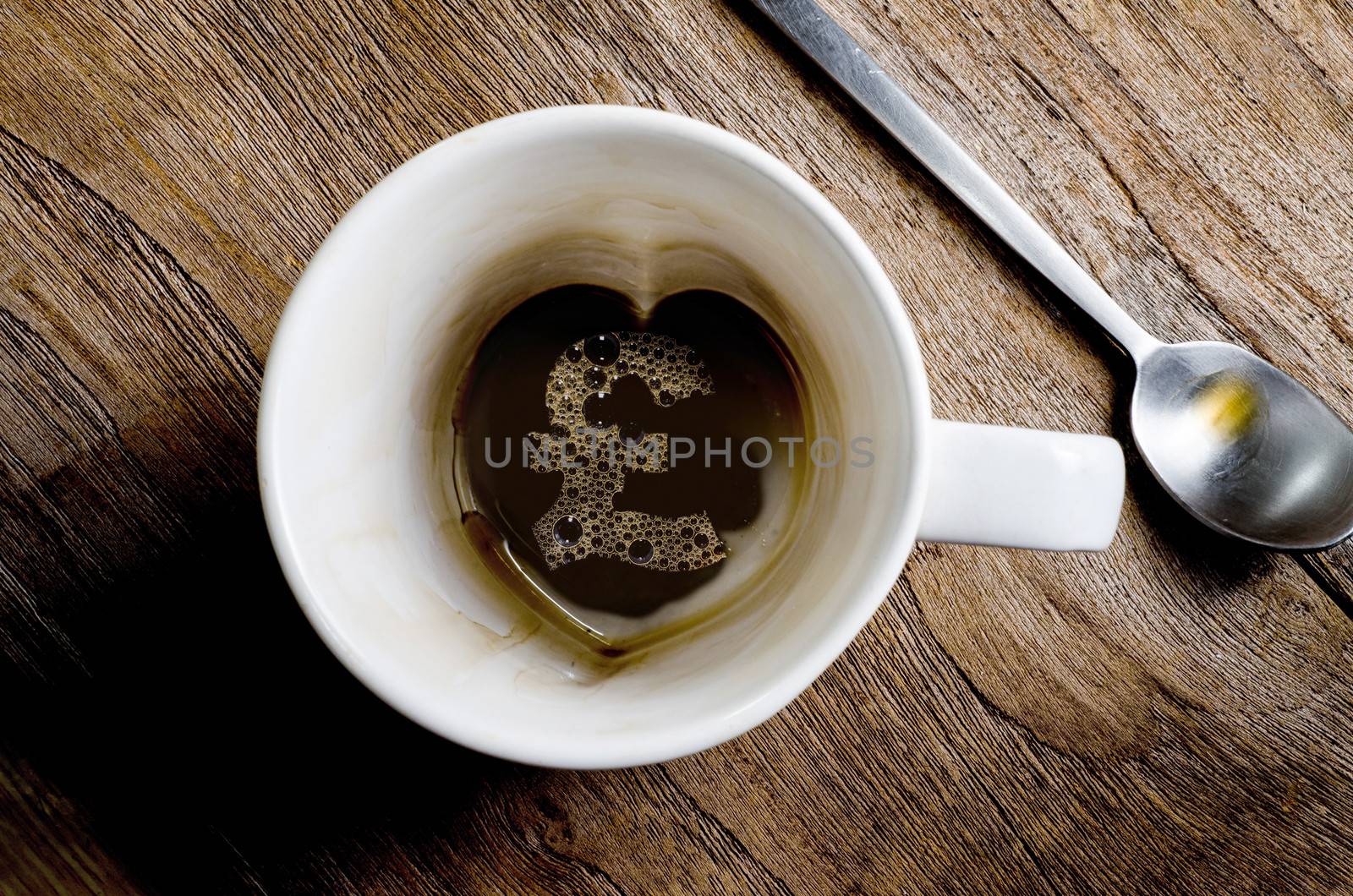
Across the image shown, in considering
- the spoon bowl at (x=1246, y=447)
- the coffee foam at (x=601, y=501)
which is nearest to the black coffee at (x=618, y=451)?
the coffee foam at (x=601, y=501)

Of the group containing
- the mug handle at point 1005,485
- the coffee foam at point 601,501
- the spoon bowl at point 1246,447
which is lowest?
the spoon bowl at point 1246,447

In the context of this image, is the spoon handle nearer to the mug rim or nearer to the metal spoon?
the metal spoon

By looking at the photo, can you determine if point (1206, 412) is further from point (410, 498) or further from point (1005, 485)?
point (410, 498)

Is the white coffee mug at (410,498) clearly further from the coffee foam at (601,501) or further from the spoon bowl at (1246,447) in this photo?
the spoon bowl at (1246,447)

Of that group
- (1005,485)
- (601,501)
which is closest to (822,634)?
(1005,485)

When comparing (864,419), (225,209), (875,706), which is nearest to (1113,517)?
(864,419)

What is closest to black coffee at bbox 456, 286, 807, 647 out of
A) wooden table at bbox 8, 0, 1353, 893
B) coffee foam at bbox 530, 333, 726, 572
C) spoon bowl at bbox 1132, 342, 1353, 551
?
coffee foam at bbox 530, 333, 726, 572

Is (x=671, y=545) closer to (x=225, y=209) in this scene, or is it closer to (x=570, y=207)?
(x=570, y=207)
